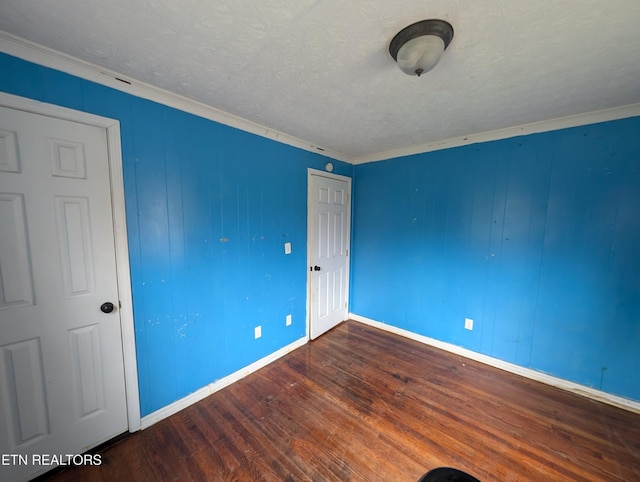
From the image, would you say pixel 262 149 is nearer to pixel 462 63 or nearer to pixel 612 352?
pixel 462 63

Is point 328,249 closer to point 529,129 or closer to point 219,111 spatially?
point 219,111

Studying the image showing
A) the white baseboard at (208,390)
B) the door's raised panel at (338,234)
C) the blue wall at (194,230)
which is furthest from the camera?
the door's raised panel at (338,234)

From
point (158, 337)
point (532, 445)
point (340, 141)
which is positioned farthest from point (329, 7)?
point (532, 445)

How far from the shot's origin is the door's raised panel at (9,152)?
115 centimetres

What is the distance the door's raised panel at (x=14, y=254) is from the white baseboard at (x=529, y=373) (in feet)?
10.7

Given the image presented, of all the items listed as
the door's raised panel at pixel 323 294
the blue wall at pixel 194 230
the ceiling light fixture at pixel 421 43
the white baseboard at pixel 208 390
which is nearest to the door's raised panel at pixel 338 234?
the door's raised panel at pixel 323 294

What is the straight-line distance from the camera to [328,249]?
3.05 meters

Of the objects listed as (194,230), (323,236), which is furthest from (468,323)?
(194,230)

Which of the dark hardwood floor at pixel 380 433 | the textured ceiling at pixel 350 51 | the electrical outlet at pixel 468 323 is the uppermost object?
the textured ceiling at pixel 350 51

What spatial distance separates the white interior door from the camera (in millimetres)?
2820

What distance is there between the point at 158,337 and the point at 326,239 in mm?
1946

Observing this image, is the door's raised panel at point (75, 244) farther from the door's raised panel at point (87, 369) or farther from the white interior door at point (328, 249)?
the white interior door at point (328, 249)

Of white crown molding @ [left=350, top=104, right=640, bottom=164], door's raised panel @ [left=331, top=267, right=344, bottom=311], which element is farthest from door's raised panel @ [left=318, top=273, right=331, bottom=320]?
white crown molding @ [left=350, top=104, right=640, bottom=164]

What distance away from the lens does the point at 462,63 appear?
1.27 meters
